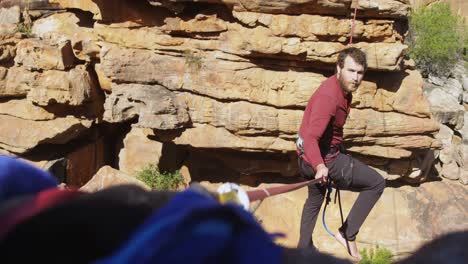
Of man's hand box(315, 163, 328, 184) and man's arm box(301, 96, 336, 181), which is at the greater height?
man's arm box(301, 96, 336, 181)

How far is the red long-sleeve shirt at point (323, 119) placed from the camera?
3.77m

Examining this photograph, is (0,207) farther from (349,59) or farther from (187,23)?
(187,23)

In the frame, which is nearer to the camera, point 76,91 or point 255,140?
point 255,140

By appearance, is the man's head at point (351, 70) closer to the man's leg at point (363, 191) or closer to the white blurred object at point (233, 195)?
the man's leg at point (363, 191)

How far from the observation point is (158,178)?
787 centimetres

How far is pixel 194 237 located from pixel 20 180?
49cm

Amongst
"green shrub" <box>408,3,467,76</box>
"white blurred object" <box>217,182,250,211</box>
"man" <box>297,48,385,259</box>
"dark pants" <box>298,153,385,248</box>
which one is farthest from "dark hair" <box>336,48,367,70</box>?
"green shrub" <box>408,3,467,76</box>

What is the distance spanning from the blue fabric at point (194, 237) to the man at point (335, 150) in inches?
112

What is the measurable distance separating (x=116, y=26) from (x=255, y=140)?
2746 mm

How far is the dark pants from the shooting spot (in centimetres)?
416

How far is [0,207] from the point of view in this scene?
92 centimetres

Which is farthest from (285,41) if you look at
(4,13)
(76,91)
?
(4,13)

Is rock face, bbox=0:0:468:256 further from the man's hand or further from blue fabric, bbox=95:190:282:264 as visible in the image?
blue fabric, bbox=95:190:282:264

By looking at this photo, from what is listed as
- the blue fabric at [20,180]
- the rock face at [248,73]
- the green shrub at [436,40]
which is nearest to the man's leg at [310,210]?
the rock face at [248,73]
